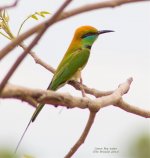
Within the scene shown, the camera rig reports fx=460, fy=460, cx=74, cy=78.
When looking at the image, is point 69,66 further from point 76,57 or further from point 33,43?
point 33,43

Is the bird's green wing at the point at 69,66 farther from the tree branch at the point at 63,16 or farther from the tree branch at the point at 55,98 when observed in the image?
the tree branch at the point at 63,16

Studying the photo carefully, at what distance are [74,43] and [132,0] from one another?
6.18 ft

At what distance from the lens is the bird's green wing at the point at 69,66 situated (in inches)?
79.9

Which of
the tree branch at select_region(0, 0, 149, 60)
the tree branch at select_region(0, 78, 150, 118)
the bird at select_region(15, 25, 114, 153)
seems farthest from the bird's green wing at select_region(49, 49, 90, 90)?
the tree branch at select_region(0, 0, 149, 60)

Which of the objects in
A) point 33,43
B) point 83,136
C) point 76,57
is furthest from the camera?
point 76,57

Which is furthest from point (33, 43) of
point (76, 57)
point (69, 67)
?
point (76, 57)

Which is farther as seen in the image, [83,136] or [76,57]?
[76,57]

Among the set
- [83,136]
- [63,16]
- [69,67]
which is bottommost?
[83,136]

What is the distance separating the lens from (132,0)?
589 mm

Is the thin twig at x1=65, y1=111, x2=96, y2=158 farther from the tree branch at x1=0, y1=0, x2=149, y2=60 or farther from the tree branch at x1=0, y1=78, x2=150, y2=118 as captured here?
the tree branch at x1=0, y1=0, x2=149, y2=60

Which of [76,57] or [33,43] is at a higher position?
[76,57]

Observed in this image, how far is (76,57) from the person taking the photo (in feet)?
7.77

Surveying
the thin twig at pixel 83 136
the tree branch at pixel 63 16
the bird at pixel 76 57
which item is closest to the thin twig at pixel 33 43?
the tree branch at pixel 63 16

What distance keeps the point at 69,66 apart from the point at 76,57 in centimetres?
13
